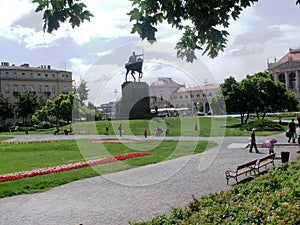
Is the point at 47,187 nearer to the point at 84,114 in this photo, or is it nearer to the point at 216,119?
the point at 216,119

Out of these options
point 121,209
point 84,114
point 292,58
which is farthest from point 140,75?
point 292,58

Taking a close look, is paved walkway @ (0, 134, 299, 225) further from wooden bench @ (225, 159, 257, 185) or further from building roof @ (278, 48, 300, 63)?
building roof @ (278, 48, 300, 63)

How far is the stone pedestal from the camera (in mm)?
53531

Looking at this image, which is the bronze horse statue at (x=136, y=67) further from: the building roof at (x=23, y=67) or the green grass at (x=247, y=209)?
the building roof at (x=23, y=67)

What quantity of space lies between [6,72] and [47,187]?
97.0 meters

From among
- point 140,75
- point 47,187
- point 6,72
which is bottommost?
point 47,187

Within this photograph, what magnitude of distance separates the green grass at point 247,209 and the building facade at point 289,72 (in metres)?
111

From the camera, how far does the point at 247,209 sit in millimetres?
6578

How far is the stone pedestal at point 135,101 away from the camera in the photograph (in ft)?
176

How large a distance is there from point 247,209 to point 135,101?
48837 mm

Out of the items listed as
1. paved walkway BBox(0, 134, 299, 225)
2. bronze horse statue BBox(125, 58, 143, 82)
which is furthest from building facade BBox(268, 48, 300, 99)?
paved walkway BBox(0, 134, 299, 225)

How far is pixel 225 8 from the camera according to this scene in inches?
239

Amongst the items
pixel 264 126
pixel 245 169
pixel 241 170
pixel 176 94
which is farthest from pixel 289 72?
pixel 241 170

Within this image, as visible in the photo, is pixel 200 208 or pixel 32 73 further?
pixel 32 73
